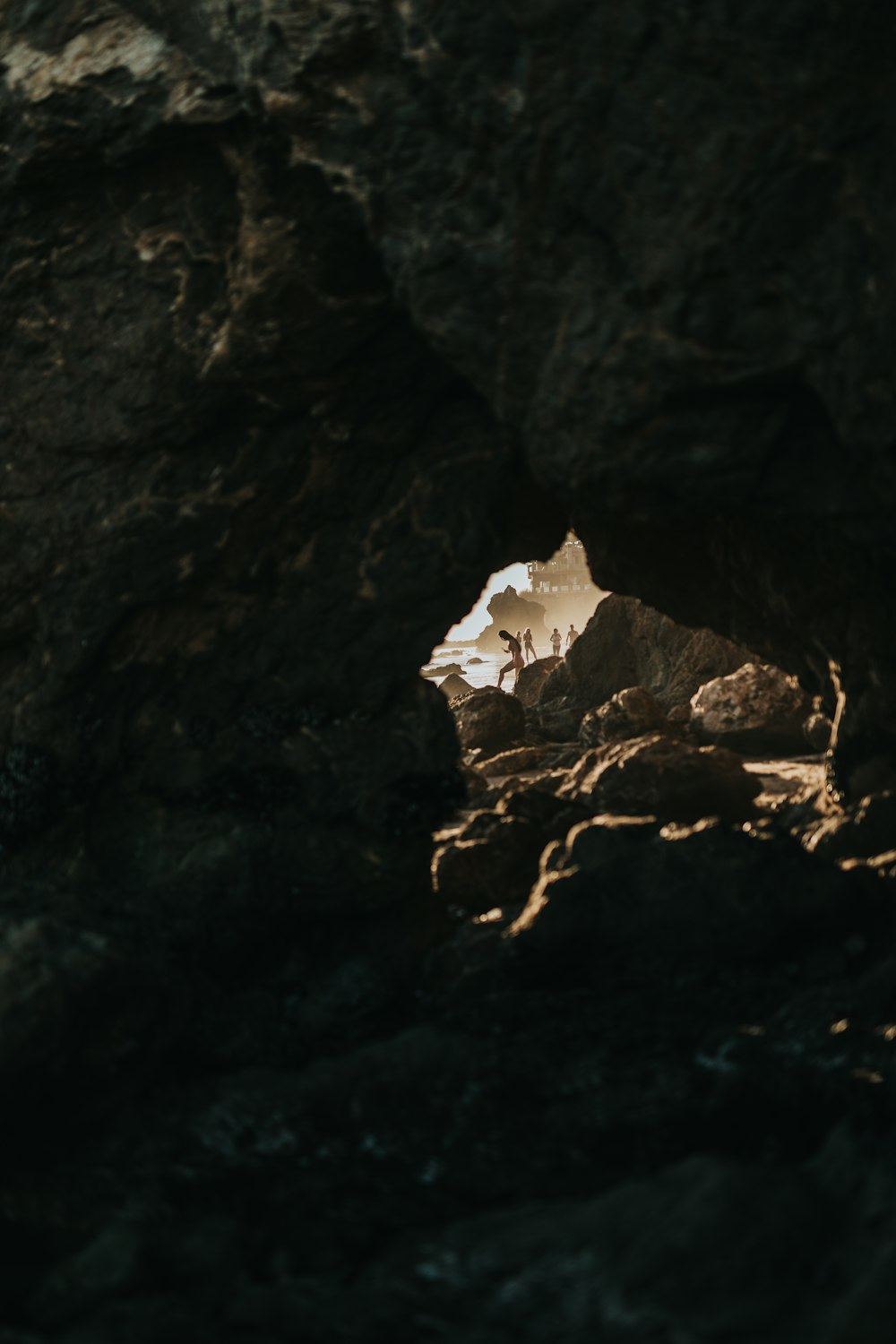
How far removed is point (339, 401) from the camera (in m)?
12.3

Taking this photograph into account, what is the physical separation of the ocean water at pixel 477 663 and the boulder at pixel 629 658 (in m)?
19.1

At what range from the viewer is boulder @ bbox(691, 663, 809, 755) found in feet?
72.0

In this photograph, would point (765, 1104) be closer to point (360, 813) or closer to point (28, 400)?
point (360, 813)

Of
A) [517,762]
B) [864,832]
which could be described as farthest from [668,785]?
[517,762]

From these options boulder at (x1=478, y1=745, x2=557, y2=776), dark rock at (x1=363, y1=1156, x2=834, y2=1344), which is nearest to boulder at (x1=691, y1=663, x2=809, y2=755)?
boulder at (x1=478, y1=745, x2=557, y2=776)

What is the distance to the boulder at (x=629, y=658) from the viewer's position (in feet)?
88.8

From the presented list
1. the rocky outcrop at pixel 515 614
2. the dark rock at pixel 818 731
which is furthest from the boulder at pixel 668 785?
the rocky outcrop at pixel 515 614

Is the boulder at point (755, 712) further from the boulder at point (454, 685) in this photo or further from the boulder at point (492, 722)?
the boulder at point (454, 685)

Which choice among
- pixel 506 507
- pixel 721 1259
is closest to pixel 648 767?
pixel 506 507

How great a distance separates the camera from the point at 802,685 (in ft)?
54.3

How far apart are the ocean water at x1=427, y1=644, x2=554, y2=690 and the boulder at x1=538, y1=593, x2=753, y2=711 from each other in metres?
19.1

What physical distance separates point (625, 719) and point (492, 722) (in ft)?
11.6

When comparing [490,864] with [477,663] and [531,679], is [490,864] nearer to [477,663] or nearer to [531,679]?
A: [531,679]

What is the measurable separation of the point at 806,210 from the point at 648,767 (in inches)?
345
